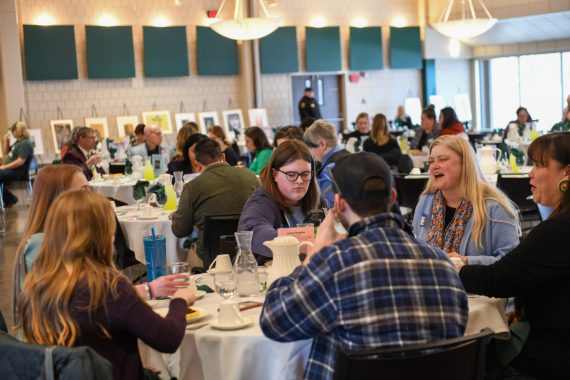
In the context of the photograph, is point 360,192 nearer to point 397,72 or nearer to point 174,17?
point 174,17

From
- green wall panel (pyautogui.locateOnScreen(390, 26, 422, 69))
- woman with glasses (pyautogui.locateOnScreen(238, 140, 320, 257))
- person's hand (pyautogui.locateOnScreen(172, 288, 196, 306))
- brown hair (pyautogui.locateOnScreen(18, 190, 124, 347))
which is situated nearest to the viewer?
brown hair (pyautogui.locateOnScreen(18, 190, 124, 347))

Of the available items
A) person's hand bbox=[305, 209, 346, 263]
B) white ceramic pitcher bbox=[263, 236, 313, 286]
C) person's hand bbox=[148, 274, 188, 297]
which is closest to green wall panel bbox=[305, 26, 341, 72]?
white ceramic pitcher bbox=[263, 236, 313, 286]

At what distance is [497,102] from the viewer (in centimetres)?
2203

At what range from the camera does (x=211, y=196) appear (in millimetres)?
5555

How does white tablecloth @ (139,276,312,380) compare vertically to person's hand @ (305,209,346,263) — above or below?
below

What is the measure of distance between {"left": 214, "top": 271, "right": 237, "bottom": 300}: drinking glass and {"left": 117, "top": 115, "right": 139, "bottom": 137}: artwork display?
1331 centimetres

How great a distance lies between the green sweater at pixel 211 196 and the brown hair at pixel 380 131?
506 centimetres

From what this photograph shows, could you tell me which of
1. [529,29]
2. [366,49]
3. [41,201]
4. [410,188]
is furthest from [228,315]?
[529,29]

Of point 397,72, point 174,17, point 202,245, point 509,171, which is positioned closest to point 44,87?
point 174,17

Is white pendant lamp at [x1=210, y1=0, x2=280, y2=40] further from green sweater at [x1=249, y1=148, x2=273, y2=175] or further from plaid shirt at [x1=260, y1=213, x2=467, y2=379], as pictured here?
plaid shirt at [x1=260, y1=213, x2=467, y2=379]

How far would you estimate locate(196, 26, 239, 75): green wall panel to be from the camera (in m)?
17.5

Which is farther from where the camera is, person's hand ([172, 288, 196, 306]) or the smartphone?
the smartphone

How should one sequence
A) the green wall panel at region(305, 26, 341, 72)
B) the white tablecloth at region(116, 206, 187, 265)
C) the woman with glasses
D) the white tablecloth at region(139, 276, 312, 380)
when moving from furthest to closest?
the green wall panel at region(305, 26, 341, 72)
the white tablecloth at region(116, 206, 187, 265)
the woman with glasses
the white tablecloth at region(139, 276, 312, 380)

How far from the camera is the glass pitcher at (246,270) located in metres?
3.38
